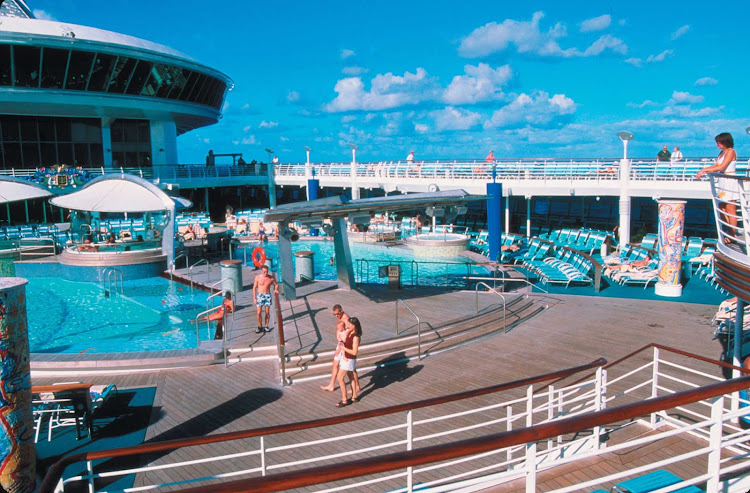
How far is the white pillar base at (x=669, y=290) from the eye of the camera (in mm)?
14508

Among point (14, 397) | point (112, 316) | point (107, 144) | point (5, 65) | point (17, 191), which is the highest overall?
point (5, 65)

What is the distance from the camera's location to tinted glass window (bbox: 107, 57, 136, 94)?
109ft

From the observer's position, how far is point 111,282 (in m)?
18.7

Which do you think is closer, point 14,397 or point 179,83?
point 14,397

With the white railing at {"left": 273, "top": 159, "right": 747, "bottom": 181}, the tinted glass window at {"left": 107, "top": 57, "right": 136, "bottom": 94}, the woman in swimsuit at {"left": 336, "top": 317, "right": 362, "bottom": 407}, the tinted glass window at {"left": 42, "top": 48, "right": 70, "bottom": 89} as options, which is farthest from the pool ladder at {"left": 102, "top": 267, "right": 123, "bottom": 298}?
the tinted glass window at {"left": 107, "top": 57, "right": 136, "bottom": 94}

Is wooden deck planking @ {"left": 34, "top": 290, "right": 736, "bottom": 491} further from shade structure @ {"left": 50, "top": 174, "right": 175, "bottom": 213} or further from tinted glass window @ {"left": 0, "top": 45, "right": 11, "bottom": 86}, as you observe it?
tinted glass window @ {"left": 0, "top": 45, "right": 11, "bottom": 86}

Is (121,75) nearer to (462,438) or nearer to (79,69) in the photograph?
(79,69)

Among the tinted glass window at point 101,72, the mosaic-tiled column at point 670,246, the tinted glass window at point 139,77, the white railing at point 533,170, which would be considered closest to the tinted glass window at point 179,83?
the tinted glass window at point 139,77

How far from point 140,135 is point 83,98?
6.62 meters

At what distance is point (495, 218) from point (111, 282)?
12920mm

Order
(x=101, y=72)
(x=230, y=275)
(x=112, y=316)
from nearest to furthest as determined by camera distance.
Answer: (x=230, y=275) < (x=112, y=316) < (x=101, y=72)

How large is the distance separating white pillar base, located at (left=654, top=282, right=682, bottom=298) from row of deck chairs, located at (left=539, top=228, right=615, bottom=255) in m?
6.47

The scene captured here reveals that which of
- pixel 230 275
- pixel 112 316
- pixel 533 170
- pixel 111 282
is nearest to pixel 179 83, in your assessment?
pixel 111 282

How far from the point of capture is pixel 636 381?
322 inches
